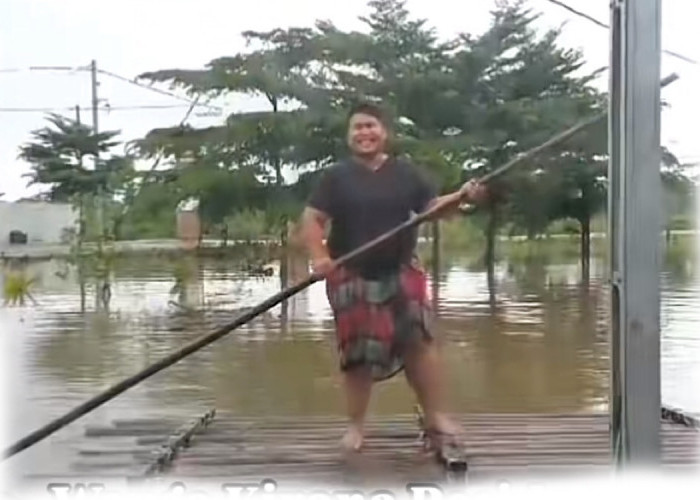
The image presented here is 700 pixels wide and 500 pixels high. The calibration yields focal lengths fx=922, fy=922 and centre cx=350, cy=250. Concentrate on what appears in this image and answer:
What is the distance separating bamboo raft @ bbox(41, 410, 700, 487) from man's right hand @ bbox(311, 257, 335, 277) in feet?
0.81

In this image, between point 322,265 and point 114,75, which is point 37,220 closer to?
point 114,75

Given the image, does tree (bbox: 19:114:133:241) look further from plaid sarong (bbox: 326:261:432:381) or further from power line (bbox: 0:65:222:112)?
plaid sarong (bbox: 326:261:432:381)

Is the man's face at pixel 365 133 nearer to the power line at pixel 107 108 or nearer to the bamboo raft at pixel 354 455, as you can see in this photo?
the power line at pixel 107 108

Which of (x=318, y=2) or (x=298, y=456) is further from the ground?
(x=318, y=2)

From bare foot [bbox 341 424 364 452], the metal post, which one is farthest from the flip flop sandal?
the metal post

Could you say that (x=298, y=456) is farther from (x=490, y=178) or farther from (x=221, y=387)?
(x=490, y=178)

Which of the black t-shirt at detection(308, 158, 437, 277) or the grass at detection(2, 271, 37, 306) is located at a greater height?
the black t-shirt at detection(308, 158, 437, 277)

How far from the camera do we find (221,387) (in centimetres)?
155

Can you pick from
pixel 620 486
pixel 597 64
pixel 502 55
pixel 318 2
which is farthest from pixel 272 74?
pixel 620 486

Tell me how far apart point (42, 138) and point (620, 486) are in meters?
1.10

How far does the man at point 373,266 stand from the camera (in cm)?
148

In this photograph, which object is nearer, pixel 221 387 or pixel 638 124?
pixel 638 124

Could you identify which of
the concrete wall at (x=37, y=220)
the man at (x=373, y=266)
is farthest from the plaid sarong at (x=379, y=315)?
the concrete wall at (x=37, y=220)

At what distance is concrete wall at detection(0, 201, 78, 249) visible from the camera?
151 cm
